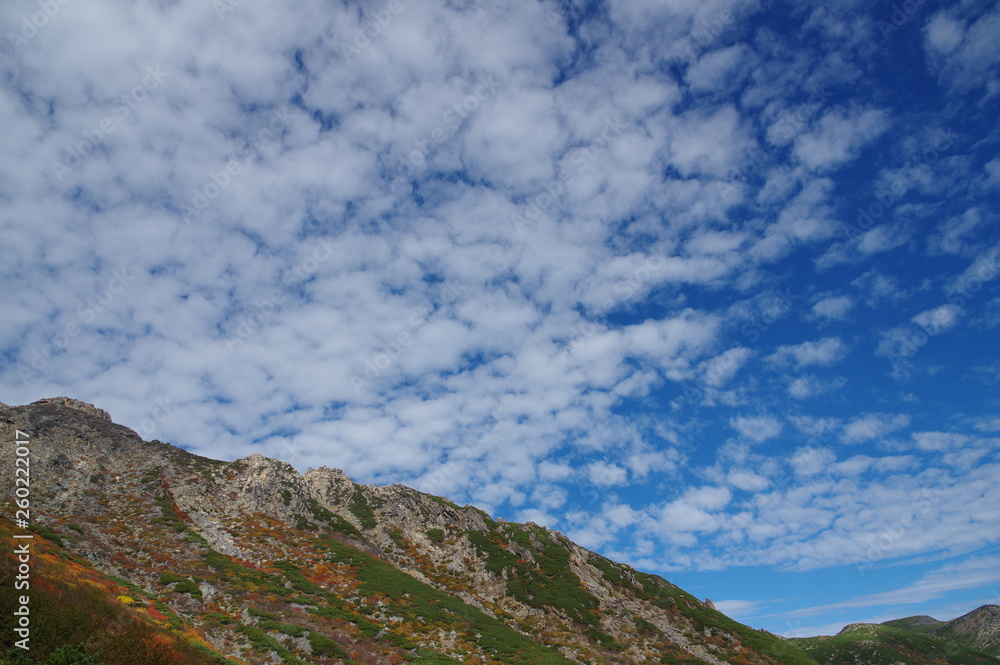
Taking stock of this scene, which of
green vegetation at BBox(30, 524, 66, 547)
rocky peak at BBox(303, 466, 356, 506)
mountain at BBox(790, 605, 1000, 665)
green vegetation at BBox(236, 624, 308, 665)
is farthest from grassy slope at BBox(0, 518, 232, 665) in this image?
mountain at BBox(790, 605, 1000, 665)

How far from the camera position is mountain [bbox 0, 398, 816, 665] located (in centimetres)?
3641

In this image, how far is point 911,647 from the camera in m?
127

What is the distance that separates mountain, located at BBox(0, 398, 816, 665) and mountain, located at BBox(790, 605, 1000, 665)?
86.7 metres

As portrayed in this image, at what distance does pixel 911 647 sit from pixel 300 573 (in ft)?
533

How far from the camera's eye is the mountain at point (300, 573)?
3641 cm

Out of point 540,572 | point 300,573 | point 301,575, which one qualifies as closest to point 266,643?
point 301,575

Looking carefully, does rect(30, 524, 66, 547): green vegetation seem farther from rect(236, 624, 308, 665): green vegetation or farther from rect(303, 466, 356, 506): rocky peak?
A: rect(303, 466, 356, 506): rocky peak

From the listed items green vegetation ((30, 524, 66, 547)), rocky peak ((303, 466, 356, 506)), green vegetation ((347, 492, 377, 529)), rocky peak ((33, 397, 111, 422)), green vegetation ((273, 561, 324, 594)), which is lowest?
green vegetation ((273, 561, 324, 594))

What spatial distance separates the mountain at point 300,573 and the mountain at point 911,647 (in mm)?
86664

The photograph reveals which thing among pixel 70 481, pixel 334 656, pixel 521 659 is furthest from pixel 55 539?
pixel 521 659

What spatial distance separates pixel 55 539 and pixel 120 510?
15.2 m

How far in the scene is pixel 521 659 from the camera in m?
47.8

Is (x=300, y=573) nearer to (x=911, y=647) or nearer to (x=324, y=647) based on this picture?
(x=324, y=647)

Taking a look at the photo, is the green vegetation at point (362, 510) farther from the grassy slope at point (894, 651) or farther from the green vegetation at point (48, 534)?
the grassy slope at point (894, 651)
